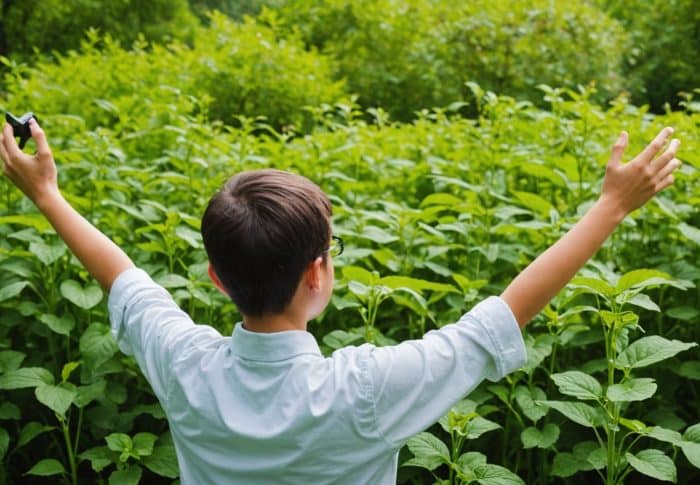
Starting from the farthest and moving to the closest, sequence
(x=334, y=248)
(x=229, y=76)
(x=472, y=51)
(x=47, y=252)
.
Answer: (x=472, y=51) → (x=229, y=76) → (x=47, y=252) → (x=334, y=248)

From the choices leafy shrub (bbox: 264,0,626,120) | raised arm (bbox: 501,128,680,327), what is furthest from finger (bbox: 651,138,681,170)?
leafy shrub (bbox: 264,0,626,120)

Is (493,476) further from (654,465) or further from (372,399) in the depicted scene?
(372,399)

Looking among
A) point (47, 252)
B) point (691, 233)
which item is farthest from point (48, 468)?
point (691, 233)

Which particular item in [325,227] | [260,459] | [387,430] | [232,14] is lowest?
[232,14]

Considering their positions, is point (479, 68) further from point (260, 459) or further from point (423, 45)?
point (260, 459)

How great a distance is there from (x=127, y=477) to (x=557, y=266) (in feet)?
4.46

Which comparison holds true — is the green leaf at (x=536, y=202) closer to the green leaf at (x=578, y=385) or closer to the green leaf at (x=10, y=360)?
the green leaf at (x=578, y=385)

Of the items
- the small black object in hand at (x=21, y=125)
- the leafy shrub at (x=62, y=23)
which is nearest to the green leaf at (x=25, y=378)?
the small black object in hand at (x=21, y=125)

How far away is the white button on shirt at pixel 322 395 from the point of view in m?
1.34

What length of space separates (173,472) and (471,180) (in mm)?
1839

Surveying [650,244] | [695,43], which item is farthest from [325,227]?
[695,43]

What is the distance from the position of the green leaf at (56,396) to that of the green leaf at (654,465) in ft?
Answer: 4.61

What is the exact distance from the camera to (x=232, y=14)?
1753 cm

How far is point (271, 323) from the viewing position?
4.63ft
